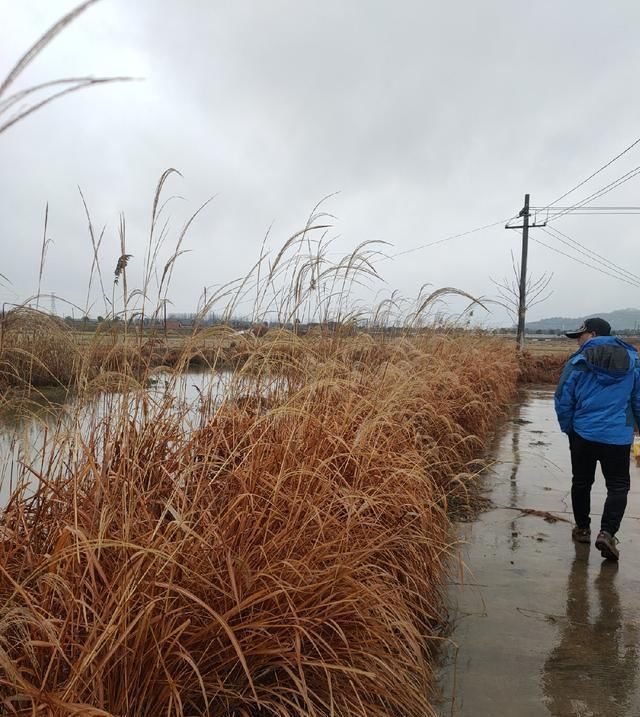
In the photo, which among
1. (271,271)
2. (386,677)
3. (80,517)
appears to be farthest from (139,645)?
(271,271)

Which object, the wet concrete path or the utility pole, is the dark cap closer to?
the wet concrete path

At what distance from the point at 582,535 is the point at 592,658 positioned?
142cm

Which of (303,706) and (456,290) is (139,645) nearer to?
(303,706)

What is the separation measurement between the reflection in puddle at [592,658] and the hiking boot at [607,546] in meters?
0.28

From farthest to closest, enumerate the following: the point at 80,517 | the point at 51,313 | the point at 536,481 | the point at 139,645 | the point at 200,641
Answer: the point at 536,481 < the point at 51,313 < the point at 80,517 < the point at 200,641 < the point at 139,645

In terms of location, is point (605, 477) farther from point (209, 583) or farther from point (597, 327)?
point (209, 583)

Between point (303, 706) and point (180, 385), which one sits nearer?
point (303, 706)

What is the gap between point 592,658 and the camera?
2160mm

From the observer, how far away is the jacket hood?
3.33 m

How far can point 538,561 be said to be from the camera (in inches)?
123

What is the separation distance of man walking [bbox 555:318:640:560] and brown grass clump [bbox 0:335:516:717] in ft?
3.91

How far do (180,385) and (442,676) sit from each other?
69.6 inches

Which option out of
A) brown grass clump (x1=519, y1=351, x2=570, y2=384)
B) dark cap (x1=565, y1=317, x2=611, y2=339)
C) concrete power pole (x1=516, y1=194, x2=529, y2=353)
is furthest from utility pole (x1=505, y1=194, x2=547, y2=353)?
dark cap (x1=565, y1=317, x2=611, y2=339)

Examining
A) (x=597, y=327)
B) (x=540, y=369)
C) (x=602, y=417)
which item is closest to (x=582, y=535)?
(x=602, y=417)
